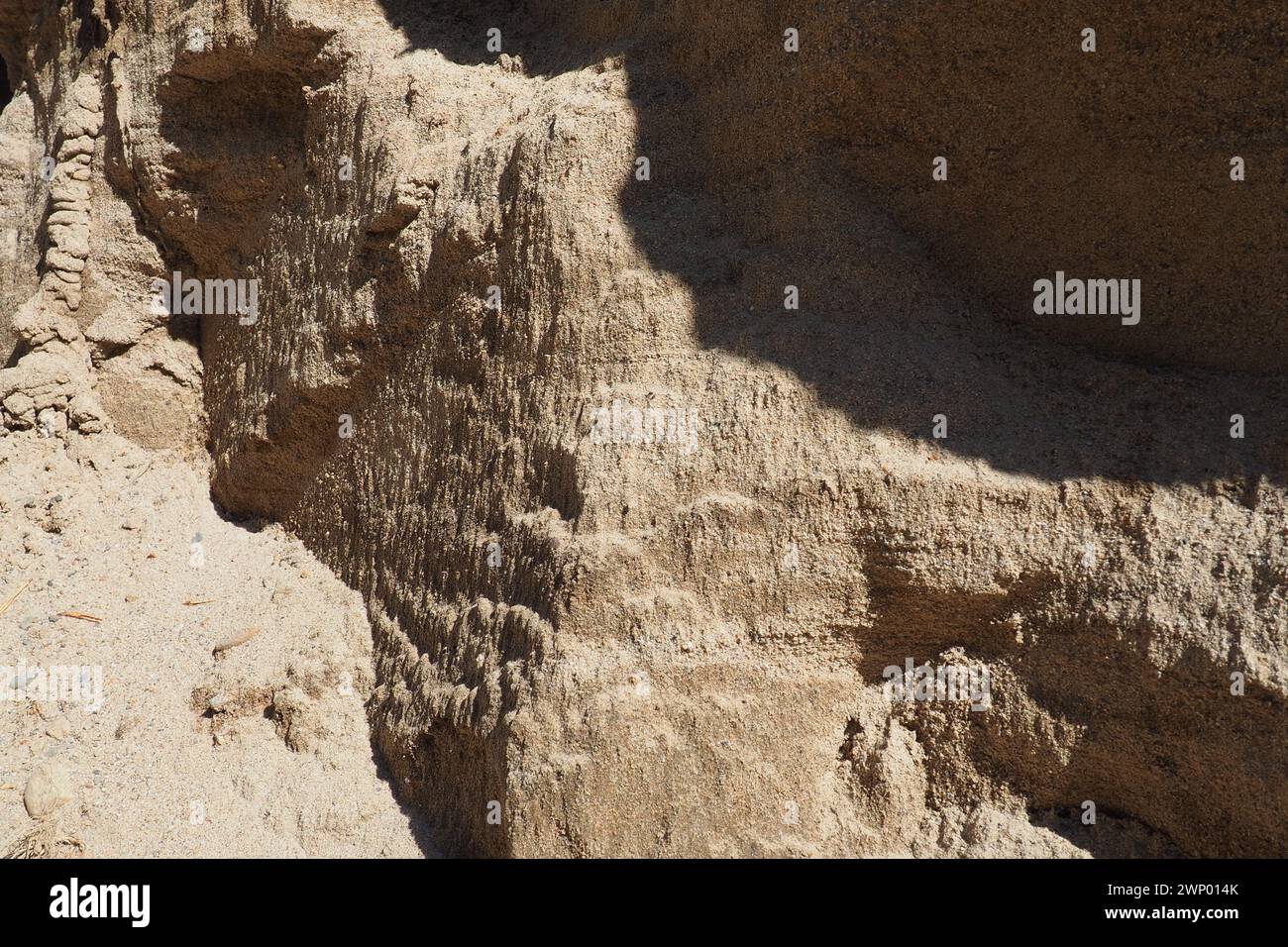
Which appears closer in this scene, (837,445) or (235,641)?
(837,445)

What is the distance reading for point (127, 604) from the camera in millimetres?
4457

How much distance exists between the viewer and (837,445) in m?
3.07

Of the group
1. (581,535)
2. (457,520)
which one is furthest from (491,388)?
(581,535)

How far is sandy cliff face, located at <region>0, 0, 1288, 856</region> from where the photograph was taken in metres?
2.85

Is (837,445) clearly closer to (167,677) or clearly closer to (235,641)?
(235,641)

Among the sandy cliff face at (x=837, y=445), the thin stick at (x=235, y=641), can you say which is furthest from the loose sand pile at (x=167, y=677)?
the sandy cliff face at (x=837, y=445)

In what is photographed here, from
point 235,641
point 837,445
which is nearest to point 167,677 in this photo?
point 235,641

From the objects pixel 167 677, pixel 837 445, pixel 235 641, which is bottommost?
pixel 167 677

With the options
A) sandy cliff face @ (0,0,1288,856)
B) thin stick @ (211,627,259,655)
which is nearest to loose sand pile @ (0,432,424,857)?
thin stick @ (211,627,259,655)

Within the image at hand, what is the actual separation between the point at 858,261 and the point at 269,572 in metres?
2.63

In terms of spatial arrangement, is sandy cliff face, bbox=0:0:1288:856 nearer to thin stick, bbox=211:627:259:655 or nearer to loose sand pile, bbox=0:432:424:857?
loose sand pile, bbox=0:432:424:857

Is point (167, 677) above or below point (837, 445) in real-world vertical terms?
below

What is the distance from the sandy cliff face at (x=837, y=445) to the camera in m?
2.85

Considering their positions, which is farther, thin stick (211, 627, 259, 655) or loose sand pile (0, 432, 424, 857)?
thin stick (211, 627, 259, 655)
